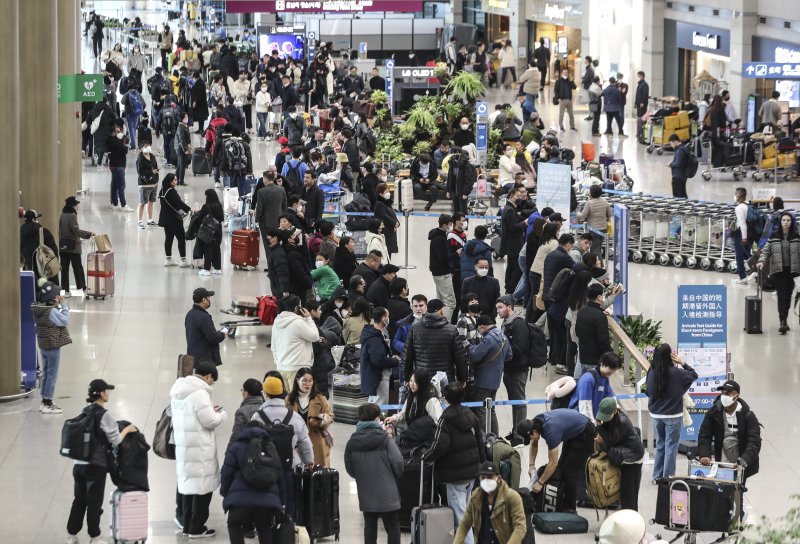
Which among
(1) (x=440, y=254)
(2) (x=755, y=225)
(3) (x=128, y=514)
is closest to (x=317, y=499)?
(3) (x=128, y=514)

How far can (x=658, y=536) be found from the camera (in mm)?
12148

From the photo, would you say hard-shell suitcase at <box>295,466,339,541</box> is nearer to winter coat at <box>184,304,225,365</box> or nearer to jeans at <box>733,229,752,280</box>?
winter coat at <box>184,304,225,365</box>

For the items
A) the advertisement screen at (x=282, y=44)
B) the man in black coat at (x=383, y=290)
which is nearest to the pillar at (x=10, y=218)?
the man in black coat at (x=383, y=290)

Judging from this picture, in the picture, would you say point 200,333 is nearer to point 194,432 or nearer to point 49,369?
point 49,369

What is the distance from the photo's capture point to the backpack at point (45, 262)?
17.9 meters

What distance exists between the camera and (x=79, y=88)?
2462cm

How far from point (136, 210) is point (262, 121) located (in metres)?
10.7

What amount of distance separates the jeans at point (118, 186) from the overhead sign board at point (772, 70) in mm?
12531

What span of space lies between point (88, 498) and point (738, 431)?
205 inches

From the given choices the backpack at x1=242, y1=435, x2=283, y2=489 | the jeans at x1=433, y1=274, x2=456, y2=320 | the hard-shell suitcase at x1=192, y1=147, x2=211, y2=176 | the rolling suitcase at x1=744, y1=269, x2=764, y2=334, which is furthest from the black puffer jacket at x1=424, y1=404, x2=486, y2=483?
the hard-shell suitcase at x1=192, y1=147, x2=211, y2=176

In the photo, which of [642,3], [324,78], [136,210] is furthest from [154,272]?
[642,3]

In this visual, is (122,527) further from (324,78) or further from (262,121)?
(324,78)

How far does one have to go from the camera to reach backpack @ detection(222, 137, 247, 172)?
25844 mm

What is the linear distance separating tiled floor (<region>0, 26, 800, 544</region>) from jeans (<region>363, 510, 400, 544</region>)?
2.21 feet
